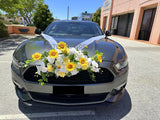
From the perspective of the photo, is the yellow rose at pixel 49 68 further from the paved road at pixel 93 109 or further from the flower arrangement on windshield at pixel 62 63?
the paved road at pixel 93 109

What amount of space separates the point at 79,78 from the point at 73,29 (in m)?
1.71

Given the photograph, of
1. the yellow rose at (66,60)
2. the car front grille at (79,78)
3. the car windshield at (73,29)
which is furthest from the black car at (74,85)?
the car windshield at (73,29)

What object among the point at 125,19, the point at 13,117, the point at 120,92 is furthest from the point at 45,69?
the point at 125,19

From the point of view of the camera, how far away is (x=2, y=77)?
287cm

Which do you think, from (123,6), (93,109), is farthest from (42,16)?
(93,109)

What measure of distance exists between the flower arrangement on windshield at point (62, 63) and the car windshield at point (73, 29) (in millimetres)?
1377

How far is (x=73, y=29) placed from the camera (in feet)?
9.28

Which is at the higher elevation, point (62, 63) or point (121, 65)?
point (62, 63)

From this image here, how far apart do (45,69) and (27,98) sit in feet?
1.82

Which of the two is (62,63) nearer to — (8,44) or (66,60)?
(66,60)

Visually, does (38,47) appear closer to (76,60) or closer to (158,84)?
(76,60)

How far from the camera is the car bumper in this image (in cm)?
144

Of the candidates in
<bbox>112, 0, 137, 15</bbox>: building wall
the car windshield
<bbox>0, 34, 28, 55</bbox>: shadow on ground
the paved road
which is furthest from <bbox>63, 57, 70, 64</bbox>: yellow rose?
<bbox>112, 0, 137, 15</bbox>: building wall

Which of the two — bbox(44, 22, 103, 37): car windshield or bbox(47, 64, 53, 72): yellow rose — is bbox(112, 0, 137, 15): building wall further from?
bbox(47, 64, 53, 72): yellow rose
